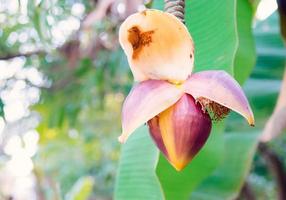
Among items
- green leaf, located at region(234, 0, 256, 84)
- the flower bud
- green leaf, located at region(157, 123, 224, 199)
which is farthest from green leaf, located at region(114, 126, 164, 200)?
the flower bud

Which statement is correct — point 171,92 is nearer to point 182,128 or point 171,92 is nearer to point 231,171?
point 182,128

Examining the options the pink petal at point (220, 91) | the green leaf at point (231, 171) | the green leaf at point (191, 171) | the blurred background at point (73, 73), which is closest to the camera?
the pink petal at point (220, 91)

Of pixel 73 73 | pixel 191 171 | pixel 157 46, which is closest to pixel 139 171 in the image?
pixel 191 171

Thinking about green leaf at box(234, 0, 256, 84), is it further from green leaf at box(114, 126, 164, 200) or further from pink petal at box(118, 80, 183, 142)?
pink petal at box(118, 80, 183, 142)

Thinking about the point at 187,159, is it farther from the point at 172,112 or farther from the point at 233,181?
the point at 233,181

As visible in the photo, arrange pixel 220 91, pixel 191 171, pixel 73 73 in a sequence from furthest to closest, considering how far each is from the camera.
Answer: pixel 73 73
pixel 191 171
pixel 220 91

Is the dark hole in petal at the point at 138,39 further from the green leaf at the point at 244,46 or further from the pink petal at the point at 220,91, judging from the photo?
the green leaf at the point at 244,46

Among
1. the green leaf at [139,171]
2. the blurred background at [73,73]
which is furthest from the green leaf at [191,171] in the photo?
the blurred background at [73,73]
